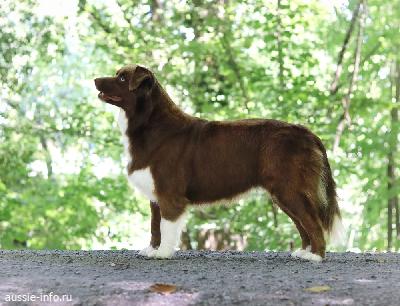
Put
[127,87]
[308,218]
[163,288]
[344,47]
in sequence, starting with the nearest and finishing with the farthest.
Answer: [163,288] < [308,218] < [127,87] < [344,47]

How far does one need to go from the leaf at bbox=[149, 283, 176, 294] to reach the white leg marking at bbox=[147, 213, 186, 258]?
1.33 m

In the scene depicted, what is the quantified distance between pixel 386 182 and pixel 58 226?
582 cm

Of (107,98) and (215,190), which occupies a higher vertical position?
(107,98)

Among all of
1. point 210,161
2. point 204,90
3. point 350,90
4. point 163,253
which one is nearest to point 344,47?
point 350,90

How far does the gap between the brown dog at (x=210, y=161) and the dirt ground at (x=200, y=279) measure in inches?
17.1

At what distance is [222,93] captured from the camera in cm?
1096

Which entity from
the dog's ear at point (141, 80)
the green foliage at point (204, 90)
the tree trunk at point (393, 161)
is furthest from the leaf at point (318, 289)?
the tree trunk at point (393, 161)

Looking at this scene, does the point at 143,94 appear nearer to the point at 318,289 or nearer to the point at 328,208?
the point at 328,208

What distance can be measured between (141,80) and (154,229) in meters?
1.40

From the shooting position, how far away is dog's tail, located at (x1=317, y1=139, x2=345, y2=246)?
18.8 ft

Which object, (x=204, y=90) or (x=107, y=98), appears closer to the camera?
(x=107, y=98)

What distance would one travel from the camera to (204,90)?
10.9m

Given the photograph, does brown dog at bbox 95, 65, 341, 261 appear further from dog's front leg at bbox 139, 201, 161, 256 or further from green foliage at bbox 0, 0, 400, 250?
green foliage at bbox 0, 0, 400, 250

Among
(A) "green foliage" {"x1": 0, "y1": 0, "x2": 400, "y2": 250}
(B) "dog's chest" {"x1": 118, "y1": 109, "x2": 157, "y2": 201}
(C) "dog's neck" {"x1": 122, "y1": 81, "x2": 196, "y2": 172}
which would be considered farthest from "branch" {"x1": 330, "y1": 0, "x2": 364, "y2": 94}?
(B) "dog's chest" {"x1": 118, "y1": 109, "x2": 157, "y2": 201}
